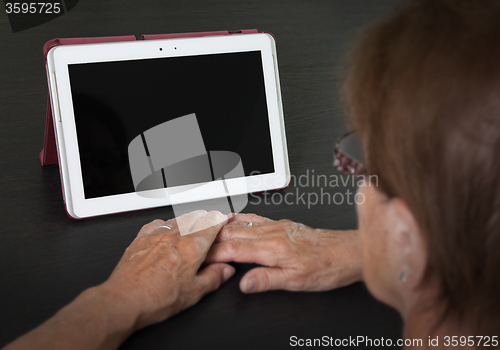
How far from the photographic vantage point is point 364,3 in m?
1.79

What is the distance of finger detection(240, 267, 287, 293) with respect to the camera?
766 millimetres

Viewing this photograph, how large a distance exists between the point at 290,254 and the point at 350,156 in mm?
257

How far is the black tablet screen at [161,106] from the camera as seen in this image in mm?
926

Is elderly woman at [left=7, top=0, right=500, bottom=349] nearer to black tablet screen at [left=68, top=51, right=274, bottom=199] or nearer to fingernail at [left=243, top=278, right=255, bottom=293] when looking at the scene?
fingernail at [left=243, top=278, right=255, bottom=293]

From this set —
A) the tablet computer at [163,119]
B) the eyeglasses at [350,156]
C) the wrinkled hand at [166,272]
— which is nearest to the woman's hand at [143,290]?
the wrinkled hand at [166,272]

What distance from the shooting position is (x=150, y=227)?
0.91 metres

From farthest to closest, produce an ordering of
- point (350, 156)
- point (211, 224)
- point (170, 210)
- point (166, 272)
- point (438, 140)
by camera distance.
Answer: point (170, 210) < point (211, 224) < point (166, 272) < point (350, 156) < point (438, 140)

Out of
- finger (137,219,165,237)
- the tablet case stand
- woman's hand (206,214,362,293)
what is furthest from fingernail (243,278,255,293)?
the tablet case stand

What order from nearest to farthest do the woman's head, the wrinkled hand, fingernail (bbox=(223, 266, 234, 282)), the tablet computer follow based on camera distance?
the woman's head < the wrinkled hand < fingernail (bbox=(223, 266, 234, 282)) < the tablet computer

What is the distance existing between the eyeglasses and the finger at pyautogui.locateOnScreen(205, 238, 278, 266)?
25 centimetres

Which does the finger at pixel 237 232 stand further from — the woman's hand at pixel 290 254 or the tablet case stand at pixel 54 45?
the tablet case stand at pixel 54 45

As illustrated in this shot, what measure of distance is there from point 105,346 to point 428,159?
0.49m

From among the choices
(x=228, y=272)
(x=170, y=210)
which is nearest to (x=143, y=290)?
(x=228, y=272)

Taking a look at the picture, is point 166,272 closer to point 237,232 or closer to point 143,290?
point 143,290
